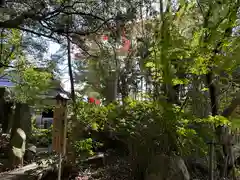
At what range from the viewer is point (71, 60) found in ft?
27.0

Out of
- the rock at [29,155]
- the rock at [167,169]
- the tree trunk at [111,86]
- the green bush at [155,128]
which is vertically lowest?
the rock at [29,155]

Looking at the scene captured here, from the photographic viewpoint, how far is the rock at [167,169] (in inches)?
136

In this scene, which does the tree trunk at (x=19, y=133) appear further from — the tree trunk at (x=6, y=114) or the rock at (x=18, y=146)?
the tree trunk at (x=6, y=114)

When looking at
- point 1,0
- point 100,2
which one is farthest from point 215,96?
point 1,0

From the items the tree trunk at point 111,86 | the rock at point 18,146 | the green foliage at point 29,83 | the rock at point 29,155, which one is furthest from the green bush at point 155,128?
the green foliage at point 29,83

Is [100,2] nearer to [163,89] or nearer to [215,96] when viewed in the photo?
[163,89]

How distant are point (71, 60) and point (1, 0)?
4237 millimetres

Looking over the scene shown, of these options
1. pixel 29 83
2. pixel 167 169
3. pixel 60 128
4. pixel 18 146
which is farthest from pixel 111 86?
pixel 167 169

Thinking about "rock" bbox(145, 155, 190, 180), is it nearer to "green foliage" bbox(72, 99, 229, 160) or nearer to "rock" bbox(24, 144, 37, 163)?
"green foliage" bbox(72, 99, 229, 160)

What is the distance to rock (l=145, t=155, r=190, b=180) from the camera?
346cm

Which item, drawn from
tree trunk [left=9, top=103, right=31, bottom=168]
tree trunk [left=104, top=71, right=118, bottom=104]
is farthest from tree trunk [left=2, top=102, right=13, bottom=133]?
tree trunk [left=104, top=71, right=118, bottom=104]

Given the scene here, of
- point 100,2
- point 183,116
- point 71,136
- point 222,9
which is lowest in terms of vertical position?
point 71,136

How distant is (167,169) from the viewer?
11.4ft

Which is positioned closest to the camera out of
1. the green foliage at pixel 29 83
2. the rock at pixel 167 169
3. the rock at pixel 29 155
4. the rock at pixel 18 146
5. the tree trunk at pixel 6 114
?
the rock at pixel 167 169
